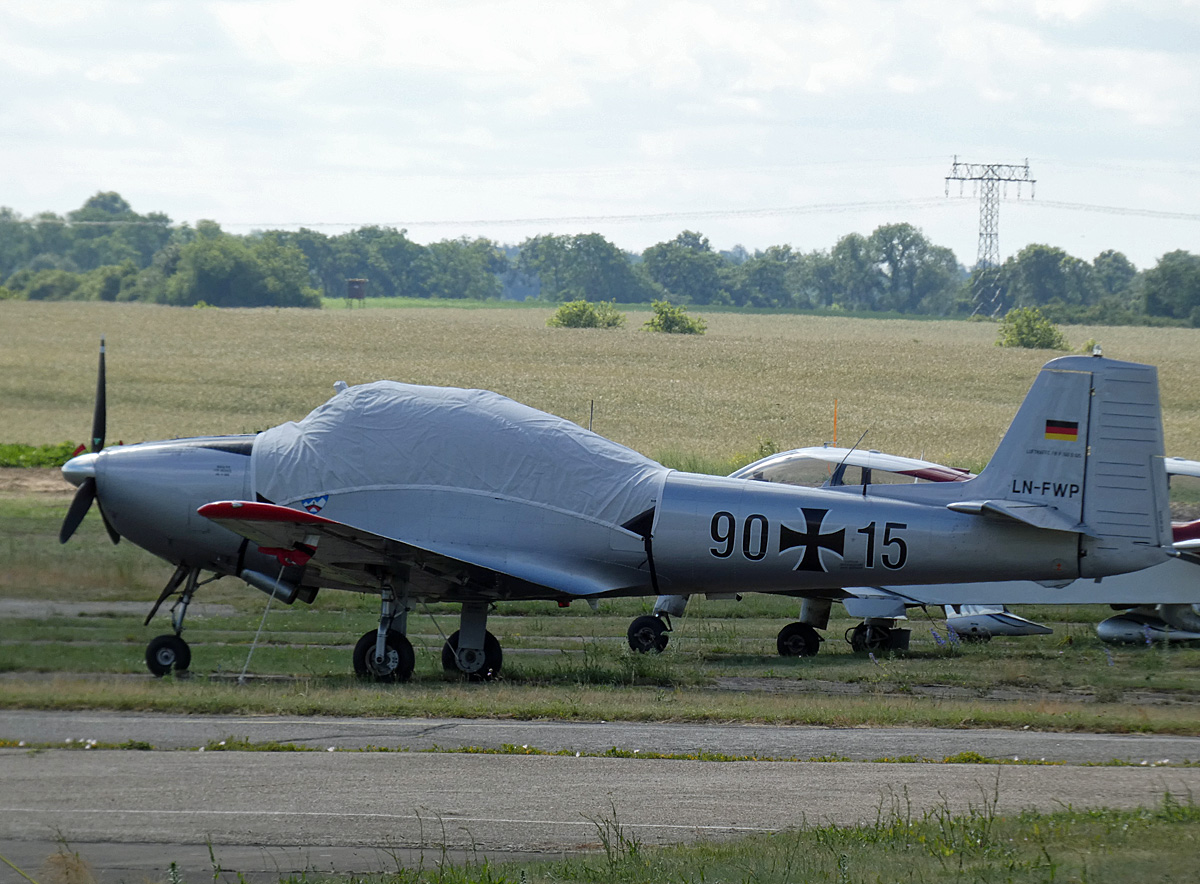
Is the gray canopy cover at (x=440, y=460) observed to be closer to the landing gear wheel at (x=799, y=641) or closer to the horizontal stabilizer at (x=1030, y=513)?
the landing gear wheel at (x=799, y=641)

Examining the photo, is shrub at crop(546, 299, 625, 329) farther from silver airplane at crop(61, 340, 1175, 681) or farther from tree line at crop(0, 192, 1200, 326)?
silver airplane at crop(61, 340, 1175, 681)

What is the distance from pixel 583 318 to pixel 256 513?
67.3 m

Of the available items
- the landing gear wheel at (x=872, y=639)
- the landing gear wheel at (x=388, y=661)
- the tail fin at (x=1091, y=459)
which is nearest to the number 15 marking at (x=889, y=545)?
the tail fin at (x=1091, y=459)

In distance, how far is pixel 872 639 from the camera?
604 inches

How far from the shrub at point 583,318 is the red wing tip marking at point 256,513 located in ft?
214

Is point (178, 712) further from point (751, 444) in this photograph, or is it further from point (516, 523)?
point (751, 444)

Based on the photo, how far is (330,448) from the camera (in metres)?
13.3

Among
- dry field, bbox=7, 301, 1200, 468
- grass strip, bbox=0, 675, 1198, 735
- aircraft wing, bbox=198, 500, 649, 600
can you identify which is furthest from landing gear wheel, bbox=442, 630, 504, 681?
dry field, bbox=7, 301, 1200, 468

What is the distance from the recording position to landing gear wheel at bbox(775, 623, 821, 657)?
49.8ft

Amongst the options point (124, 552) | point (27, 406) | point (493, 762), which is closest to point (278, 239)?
point (27, 406)

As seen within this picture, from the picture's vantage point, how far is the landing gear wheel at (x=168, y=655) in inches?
501

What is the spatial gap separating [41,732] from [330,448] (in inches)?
188

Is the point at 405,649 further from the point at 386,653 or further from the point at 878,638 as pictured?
the point at 878,638

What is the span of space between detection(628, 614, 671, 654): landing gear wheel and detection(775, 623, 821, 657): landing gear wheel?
1501 mm
